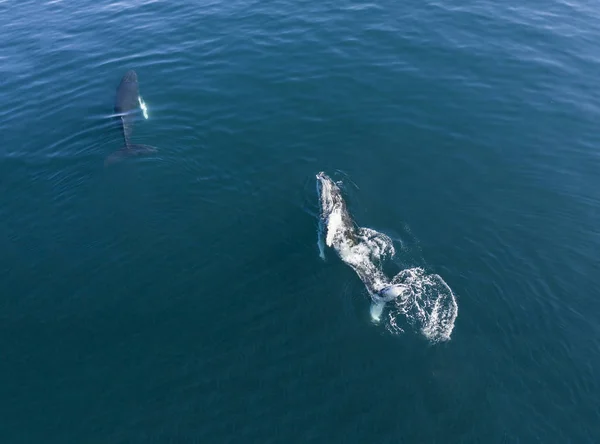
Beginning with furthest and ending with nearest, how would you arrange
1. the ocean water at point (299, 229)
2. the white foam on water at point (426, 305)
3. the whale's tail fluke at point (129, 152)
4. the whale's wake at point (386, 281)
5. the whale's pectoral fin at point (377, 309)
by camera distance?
the whale's tail fluke at point (129, 152) → the whale's pectoral fin at point (377, 309) → the whale's wake at point (386, 281) → the white foam on water at point (426, 305) → the ocean water at point (299, 229)

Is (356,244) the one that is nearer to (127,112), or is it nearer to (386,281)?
(386,281)

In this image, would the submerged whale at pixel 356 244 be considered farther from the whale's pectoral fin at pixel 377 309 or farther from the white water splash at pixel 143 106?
the white water splash at pixel 143 106

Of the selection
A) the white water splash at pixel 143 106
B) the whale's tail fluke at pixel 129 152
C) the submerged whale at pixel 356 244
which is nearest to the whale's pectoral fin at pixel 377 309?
the submerged whale at pixel 356 244

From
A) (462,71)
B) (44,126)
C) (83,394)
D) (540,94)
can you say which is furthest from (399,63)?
(83,394)

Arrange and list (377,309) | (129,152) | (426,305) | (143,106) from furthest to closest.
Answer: (143,106) < (129,152) < (426,305) < (377,309)

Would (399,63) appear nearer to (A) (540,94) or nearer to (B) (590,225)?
(A) (540,94)

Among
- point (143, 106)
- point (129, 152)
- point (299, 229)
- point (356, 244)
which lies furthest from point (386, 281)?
point (143, 106)

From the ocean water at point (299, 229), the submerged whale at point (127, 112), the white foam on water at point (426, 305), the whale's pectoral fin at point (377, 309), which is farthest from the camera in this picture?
the submerged whale at point (127, 112)

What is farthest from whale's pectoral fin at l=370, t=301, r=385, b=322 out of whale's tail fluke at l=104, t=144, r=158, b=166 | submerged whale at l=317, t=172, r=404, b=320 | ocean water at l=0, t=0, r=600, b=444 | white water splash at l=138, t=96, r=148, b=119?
white water splash at l=138, t=96, r=148, b=119
